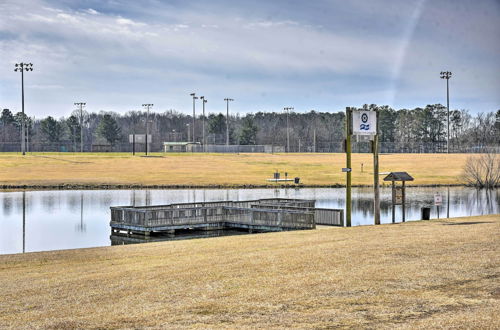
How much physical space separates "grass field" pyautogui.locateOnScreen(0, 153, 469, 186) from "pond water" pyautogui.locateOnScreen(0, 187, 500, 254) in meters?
9.42

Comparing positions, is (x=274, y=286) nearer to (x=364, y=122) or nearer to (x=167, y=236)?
(x=364, y=122)

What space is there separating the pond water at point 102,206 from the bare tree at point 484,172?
185 inches

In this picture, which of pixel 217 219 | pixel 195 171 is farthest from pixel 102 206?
pixel 195 171

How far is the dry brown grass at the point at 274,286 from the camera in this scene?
13.2 metres

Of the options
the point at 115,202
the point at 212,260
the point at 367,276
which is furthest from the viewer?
the point at 115,202

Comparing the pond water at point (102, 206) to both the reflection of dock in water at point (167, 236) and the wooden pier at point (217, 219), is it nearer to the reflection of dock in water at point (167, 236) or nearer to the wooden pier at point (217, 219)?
the reflection of dock in water at point (167, 236)

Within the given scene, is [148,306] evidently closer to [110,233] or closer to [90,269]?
[90,269]

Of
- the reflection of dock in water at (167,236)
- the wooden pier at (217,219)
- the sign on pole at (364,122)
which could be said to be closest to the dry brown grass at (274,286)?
the sign on pole at (364,122)

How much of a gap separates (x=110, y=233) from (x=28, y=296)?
73.3 feet

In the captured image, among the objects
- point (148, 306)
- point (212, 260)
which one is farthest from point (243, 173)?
point (148, 306)

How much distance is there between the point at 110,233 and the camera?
39156mm

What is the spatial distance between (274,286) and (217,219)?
2471cm

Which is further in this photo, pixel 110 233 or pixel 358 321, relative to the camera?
pixel 110 233

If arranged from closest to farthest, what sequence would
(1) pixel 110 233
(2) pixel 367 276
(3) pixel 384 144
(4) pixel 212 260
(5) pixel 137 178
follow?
(2) pixel 367 276 → (4) pixel 212 260 → (1) pixel 110 233 → (5) pixel 137 178 → (3) pixel 384 144
